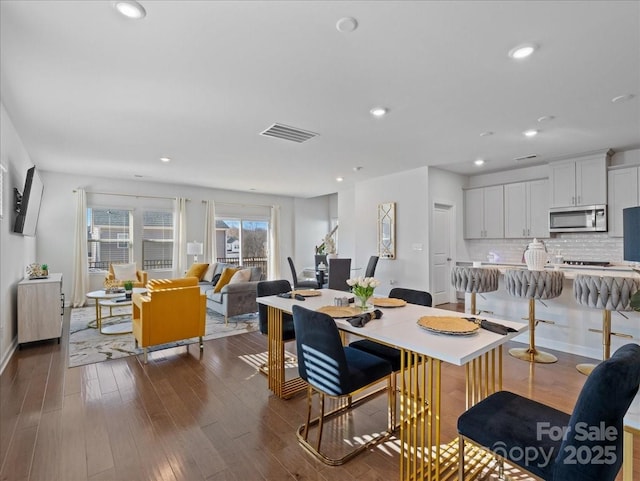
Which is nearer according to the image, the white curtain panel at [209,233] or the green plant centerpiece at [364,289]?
the green plant centerpiece at [364,289]

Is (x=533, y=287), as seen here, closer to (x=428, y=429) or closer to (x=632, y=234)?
(x=632, y=234)

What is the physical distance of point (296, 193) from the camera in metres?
9.02

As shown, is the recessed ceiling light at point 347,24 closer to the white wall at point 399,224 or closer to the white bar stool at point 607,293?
the white bar stool at point 607,293

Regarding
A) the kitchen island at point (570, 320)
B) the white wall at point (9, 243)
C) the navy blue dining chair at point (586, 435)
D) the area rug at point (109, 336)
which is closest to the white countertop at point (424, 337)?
the navy blue dining chair at point (586, 435)

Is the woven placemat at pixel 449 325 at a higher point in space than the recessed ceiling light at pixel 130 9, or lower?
lower

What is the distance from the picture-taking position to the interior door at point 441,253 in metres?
6.23

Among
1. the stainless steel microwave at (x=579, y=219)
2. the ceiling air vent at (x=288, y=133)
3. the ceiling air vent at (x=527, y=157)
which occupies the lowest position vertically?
the stainless steel microwave at (x=579, y=219)

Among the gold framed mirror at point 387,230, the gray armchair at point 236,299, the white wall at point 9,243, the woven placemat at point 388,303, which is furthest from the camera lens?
the gold framed mirror at point 387,230

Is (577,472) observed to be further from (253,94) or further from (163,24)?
(253,94)

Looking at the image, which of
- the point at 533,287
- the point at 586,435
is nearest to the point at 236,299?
the point at 533,287

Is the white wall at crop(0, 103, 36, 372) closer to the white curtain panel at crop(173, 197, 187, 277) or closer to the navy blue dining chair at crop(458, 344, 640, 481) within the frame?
the white curtain panel at crop(173, 197, 187, 277)

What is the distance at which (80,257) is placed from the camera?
641 cm

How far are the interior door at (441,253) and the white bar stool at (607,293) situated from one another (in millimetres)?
3060

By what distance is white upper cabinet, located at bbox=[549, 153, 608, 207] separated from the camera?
4.98 metres
